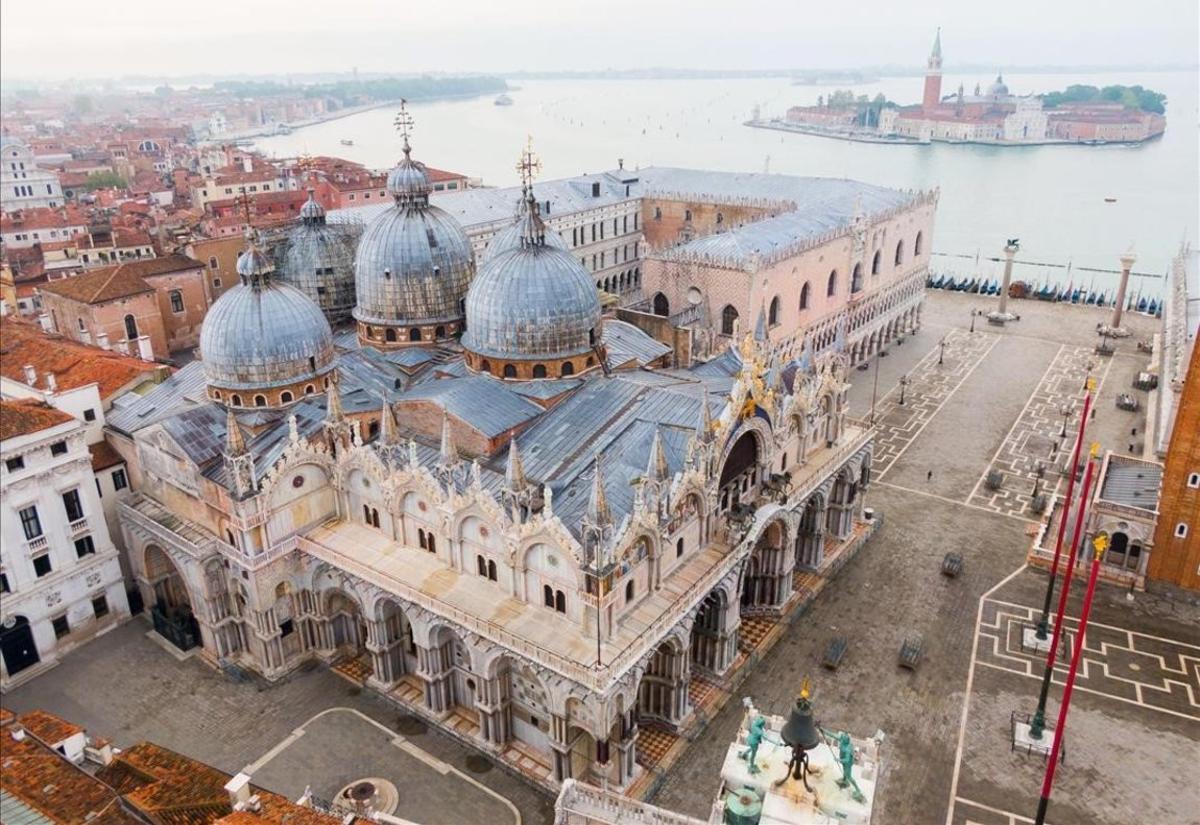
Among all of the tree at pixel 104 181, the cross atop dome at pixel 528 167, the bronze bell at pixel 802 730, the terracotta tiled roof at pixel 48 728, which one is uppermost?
the cross atop dome at pixel 528 167

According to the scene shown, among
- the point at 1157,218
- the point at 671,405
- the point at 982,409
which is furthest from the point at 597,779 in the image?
the point at 1157,218

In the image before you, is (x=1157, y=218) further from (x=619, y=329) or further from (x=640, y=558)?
(x=640, y=558)

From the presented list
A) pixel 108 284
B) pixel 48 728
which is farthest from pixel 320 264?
pixel 48 728

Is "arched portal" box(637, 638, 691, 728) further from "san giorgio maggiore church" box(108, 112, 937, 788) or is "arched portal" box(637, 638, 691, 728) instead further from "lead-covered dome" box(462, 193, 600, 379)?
"lead-covered dome" box(462, 193, 600, 379)

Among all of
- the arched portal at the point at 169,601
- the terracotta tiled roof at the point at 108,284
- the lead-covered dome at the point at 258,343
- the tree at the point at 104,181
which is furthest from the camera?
the tree at the point at 104,181

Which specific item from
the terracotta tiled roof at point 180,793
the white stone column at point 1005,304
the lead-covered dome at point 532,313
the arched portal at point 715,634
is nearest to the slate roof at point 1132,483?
the arched portal at point 715,634

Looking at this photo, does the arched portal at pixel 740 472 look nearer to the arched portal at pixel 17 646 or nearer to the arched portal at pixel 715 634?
the arched portal at pixel 715 634

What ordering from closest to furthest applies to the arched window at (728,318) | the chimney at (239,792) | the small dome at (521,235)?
the chimney at (239,792)
the small dome at (521,235)
the arched window at (728,318)
